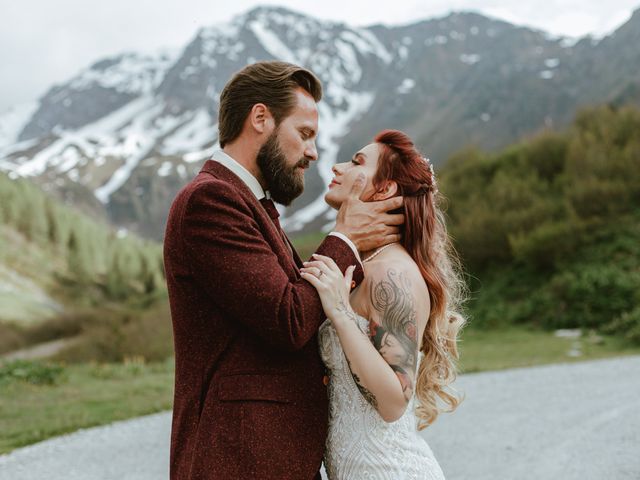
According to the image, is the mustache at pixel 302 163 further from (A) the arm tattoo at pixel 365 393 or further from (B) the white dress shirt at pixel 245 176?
(A) the arm tattoo at pixel 365 393

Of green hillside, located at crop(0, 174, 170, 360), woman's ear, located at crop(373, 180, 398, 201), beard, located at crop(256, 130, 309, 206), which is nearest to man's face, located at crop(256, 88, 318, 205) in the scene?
beard, located at crop(256, 130, 309, 206)

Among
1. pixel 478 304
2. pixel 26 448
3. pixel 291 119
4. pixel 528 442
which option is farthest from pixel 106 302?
pixel 291 119

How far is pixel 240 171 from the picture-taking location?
2.48m

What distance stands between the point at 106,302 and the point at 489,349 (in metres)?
26.9

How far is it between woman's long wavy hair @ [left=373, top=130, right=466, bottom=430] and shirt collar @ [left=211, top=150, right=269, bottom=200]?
1.60 feet

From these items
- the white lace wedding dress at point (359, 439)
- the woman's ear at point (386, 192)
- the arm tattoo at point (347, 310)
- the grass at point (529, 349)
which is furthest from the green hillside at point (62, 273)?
the arm tattoo at point (347, 310)

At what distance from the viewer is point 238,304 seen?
211 centimetres

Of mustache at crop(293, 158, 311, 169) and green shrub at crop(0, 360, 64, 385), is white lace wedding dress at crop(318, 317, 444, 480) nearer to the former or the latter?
mustache at crop(293, 158, 311, 169)

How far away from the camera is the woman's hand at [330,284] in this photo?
2.24 meters

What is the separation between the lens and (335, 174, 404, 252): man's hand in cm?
250

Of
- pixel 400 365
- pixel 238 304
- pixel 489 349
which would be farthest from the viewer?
→ pixel 489 349

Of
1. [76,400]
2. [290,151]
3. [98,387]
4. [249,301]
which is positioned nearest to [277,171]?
[290,151]

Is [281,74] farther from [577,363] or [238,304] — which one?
[577,363]

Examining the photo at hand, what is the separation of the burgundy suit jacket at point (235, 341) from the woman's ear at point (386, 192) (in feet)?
1.27
